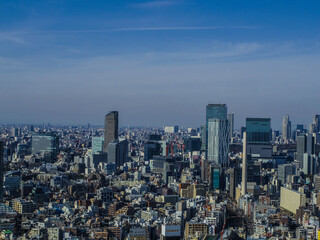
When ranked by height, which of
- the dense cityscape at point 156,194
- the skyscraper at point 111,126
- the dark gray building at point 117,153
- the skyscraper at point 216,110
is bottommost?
the dense cityscape at point 156,194

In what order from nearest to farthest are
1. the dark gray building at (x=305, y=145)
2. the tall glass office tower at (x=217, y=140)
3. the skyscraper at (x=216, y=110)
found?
the tall glass office tower at (x=217, y=140)
the dark gray building at (x=305, y=145)
the skyscraper at (x=216, y=110)

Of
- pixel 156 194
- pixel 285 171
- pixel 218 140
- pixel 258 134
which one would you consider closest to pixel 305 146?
pixel 258 134

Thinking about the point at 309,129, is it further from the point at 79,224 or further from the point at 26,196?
the point at 79,224

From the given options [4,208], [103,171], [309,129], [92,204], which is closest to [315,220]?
[92,204]

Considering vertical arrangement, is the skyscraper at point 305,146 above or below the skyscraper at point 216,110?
below

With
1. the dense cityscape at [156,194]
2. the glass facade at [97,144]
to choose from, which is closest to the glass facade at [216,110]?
the dense cityscape at [156,194]

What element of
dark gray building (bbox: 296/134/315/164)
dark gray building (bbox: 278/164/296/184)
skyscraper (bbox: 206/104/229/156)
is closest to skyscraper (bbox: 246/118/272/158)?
skyscraper (bbox: 206/104/229/156)

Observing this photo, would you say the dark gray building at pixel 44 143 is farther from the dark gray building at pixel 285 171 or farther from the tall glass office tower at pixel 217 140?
the dark gray building at pixel 285 171

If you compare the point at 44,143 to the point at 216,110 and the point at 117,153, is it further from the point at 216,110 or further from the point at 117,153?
the point at 216,110
